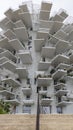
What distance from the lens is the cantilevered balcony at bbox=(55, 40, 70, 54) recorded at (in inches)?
1463

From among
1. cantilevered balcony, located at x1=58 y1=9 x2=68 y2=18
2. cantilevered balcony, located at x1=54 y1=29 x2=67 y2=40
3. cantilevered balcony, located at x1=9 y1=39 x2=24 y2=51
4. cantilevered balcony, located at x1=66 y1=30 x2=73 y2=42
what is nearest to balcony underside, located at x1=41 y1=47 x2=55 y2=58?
cantilevered balcony, located at x1=54 y1=29 x2=67 y2=40

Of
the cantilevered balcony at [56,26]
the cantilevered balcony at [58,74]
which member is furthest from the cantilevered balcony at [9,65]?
the cantilevered balcony at [56,26]

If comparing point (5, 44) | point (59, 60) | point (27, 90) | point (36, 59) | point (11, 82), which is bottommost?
point (27, 90)

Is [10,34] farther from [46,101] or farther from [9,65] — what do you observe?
[46,101]

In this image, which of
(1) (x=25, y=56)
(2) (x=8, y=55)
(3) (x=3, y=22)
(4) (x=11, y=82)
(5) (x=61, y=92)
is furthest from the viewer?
(3) (x=3, y=22)

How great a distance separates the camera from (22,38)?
39.4 metres

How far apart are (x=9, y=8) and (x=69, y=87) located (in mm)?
14198

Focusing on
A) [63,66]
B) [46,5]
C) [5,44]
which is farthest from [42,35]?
[5,44]

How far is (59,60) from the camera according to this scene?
36.7 m

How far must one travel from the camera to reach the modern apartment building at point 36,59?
34500 mm

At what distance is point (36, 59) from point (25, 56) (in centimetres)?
239

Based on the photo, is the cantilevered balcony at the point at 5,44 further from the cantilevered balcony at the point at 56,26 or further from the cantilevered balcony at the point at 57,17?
the cantilevered balcony at the point at 57,17

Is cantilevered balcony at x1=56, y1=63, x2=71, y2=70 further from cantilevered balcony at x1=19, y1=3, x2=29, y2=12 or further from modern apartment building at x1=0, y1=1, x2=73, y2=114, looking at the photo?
cantilevered balcony at x1=19, y1=3, x2=29, y2=12

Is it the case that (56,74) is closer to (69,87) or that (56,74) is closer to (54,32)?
(69,87)
